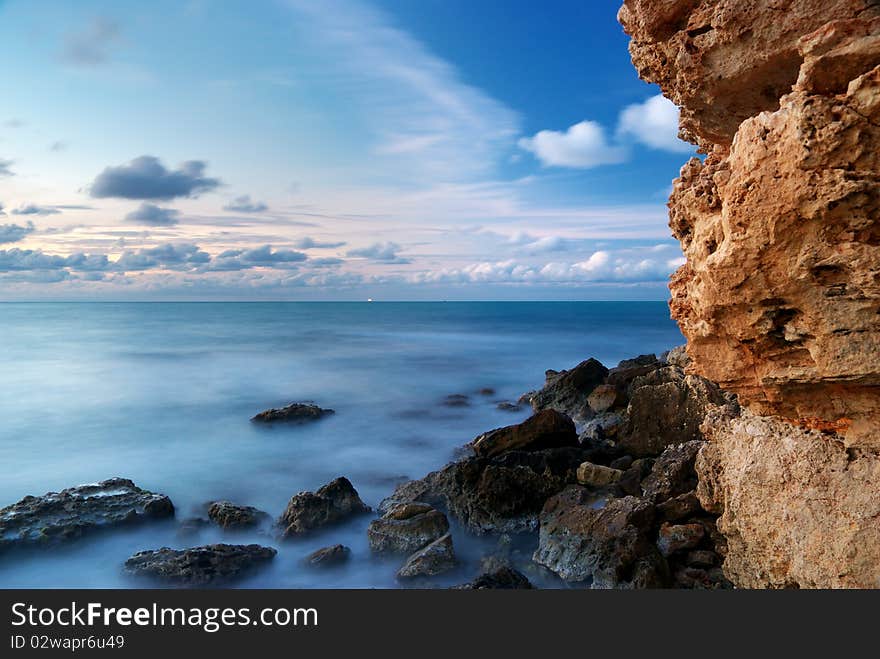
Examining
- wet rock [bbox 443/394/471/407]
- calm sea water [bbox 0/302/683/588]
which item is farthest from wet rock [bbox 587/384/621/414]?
wet rock [bbox 443/394/471/407]

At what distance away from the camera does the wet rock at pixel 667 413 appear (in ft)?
28.3

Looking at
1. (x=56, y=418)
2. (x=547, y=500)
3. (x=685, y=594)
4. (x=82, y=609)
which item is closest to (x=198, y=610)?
(x=82, y=609)

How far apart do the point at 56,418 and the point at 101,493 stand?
8.82 meters

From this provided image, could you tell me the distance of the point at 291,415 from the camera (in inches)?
607

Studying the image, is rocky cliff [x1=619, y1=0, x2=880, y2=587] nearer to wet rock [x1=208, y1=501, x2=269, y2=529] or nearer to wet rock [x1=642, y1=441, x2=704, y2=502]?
wet rock [x1=642, y1=441, x2=704, y2=502]

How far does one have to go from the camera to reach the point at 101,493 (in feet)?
31.2

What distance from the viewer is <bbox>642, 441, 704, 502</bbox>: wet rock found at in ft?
22.5

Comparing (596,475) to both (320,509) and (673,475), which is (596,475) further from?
(320,509)

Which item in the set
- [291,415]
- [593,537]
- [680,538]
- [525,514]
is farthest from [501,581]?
[291,415]

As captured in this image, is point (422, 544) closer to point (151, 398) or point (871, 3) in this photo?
point (871, 3)

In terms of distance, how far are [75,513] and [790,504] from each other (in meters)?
9.40

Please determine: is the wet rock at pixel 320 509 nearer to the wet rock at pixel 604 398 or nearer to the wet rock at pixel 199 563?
the wet rock at pixel 199 563

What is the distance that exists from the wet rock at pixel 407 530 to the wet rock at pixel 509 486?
485 millimetres

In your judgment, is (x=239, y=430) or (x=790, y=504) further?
(x=239, y=430)
